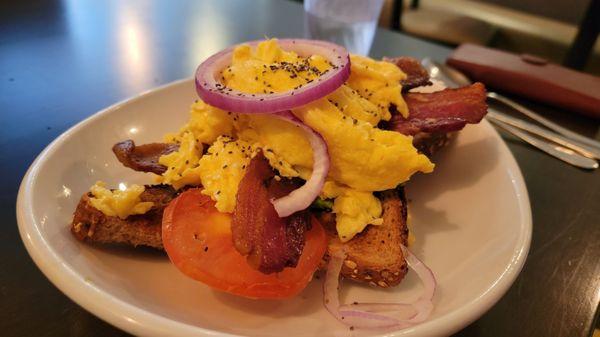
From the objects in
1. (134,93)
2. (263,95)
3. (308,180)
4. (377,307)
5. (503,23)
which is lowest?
(503,23)

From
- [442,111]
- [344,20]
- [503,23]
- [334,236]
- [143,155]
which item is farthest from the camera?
[503,23]

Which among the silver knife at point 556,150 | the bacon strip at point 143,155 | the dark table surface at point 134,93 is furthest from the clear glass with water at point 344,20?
the bacon strip at point 143,155

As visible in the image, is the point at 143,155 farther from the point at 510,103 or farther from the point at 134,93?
the point at 510,103

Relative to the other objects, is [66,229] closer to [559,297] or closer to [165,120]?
[165,120]

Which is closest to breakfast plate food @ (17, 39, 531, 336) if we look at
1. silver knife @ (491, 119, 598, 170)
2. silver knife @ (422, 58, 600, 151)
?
silver knife @ (491, 119, 598, 170)

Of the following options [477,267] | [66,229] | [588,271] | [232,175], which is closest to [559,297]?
[588,271]

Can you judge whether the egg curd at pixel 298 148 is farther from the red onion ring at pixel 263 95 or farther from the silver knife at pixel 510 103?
the silver knife at pixel 510 103

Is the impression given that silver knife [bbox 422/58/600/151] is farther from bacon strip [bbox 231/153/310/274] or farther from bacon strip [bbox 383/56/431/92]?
bacon strip [bbox 231/153/310/274]

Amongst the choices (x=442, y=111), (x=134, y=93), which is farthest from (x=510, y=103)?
(x=134, y=93)
